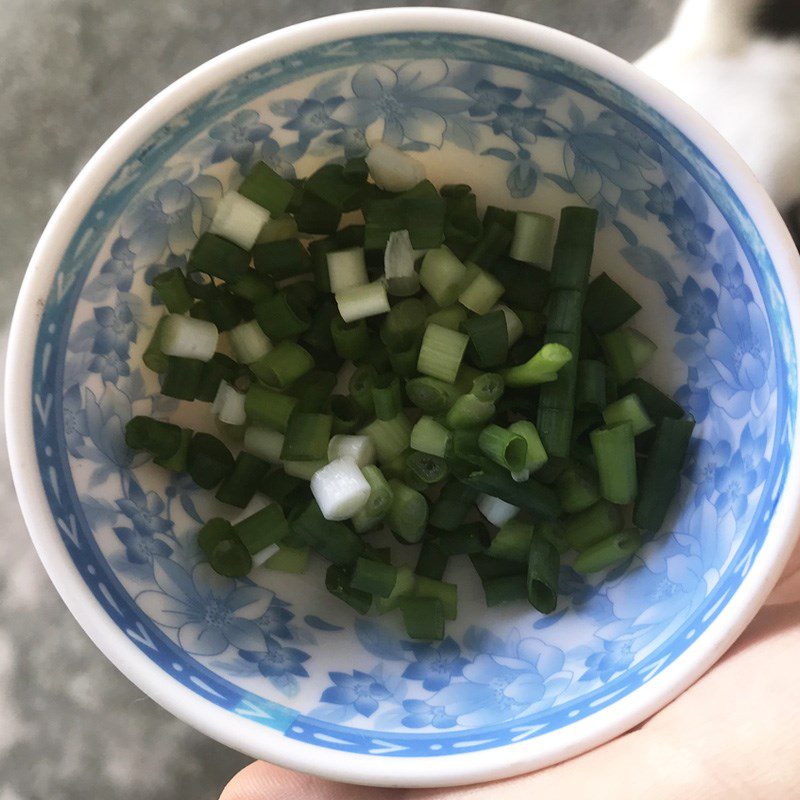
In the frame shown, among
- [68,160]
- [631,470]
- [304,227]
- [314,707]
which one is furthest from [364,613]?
[68,160]

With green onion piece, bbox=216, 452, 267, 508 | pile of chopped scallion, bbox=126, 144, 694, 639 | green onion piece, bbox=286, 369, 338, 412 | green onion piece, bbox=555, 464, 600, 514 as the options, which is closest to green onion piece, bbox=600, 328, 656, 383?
pile of chopped scallion, bbox=126, 144, 694, 639

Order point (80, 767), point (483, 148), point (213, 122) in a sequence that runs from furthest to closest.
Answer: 1. point (80, 767)
2. point (483, 148)
3. point (213, 122)

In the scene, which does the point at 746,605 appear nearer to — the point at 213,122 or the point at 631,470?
the point at 631,470

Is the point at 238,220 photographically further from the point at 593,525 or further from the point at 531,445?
the point at 593,525

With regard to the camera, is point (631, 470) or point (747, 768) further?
point (631, 470)

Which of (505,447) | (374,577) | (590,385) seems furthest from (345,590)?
(590,385)

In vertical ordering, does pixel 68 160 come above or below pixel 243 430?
above

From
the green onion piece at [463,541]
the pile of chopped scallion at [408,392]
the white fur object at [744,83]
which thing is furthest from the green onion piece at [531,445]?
the white fur object at [744,83]

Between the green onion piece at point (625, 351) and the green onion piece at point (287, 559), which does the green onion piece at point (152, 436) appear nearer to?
the green onion piece at point (287, 559)
